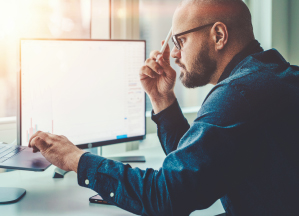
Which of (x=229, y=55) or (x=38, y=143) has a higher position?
(x=229, y=55)

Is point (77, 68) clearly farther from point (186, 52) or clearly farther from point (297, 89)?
point (297, 89)

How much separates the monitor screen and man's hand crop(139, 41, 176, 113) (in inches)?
3.0

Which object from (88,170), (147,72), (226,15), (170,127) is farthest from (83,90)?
(226,15)

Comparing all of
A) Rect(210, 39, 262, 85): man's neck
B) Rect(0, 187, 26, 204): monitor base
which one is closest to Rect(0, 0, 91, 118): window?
Rect(0, 187, 26, 204): monitor base

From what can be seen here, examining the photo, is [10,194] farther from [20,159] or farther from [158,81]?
[158,81]

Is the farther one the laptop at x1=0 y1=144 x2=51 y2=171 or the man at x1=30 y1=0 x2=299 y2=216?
the laptop at x1=0 y1=144 x2=51 y2=171

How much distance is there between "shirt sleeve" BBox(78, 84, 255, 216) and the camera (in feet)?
2.08

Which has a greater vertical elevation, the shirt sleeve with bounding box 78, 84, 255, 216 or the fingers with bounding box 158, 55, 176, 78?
the fingers with bounding box 158, 55, 176, 78

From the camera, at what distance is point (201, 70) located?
98 cm

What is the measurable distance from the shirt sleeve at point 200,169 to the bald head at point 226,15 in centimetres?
30

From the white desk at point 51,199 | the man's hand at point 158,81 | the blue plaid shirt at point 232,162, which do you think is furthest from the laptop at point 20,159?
the man's hand at point 158,81

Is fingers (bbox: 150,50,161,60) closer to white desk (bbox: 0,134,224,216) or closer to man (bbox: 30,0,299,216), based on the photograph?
man (bbox: 30,0,299,216)

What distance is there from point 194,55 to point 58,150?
0.51 m

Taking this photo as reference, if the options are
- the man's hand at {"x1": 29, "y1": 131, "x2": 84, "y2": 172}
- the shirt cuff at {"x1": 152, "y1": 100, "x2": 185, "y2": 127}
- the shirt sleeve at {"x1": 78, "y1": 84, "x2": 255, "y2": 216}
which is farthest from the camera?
the shirt cuff at {"x1": 152, "y1": 100, "x2": 185, "y2": 127}
